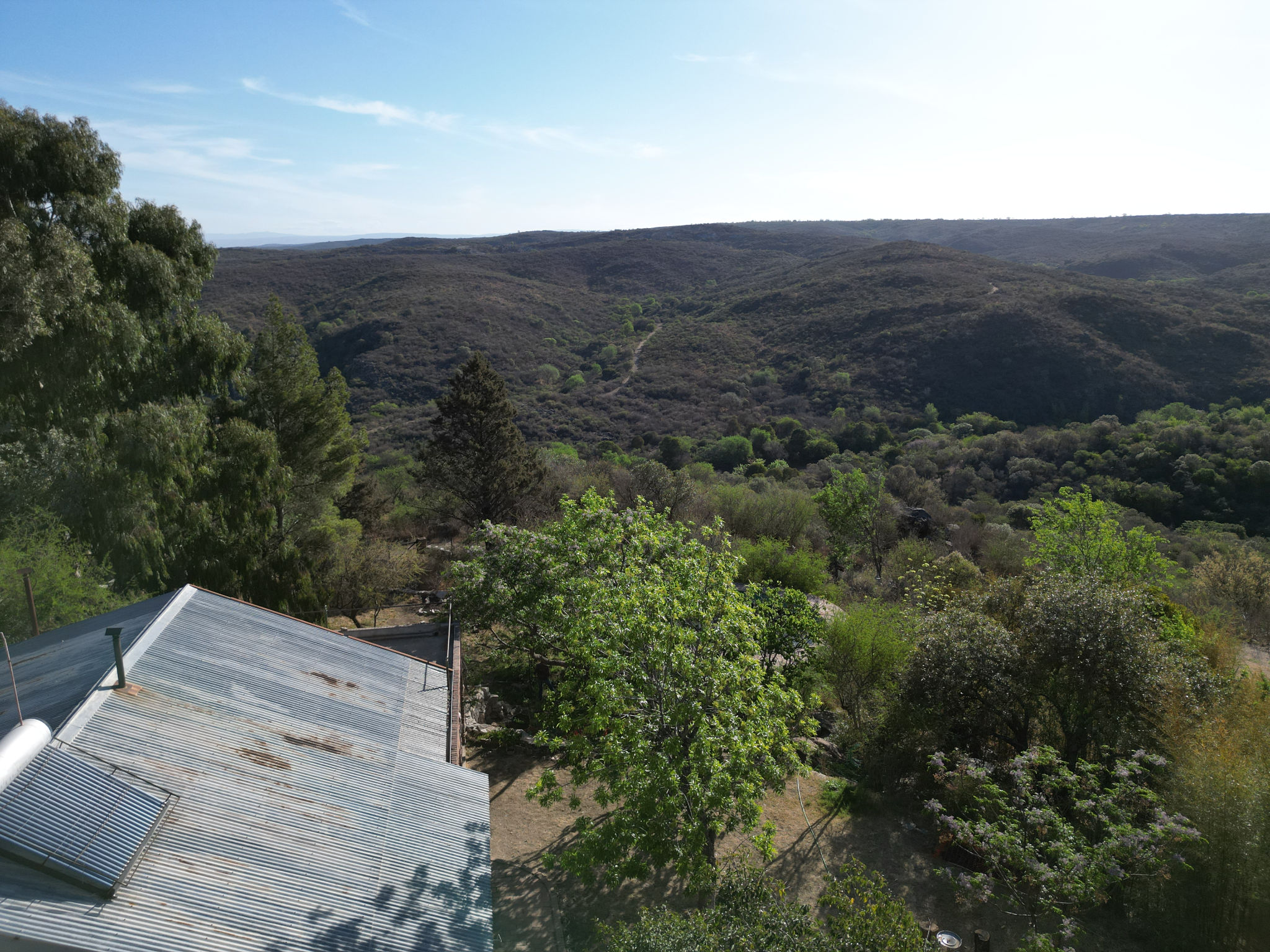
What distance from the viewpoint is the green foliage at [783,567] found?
24.5 m

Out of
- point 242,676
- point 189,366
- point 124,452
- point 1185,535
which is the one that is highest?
point 189,366

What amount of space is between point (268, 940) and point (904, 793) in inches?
482

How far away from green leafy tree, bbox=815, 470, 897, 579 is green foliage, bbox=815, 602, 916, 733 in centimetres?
1417

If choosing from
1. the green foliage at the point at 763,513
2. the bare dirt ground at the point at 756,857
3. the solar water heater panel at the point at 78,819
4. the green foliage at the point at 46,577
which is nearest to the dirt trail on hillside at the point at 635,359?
the green foliage at the point at 763,513

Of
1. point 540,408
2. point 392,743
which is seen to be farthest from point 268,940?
point 540,408

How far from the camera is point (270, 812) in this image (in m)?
7.26

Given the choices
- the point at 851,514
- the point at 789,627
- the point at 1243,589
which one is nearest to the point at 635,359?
the point at 851,514

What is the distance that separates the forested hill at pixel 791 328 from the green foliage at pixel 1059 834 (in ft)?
144

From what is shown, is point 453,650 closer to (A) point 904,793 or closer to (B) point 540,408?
(A) point 904,793

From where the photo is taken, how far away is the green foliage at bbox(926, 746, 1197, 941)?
8.74m

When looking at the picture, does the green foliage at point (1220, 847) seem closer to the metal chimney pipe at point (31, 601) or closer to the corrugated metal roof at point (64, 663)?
the corrugated metal roof at point (64, 663)

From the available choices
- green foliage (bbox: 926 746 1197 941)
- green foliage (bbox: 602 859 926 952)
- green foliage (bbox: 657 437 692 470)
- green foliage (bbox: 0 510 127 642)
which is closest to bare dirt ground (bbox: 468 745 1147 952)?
green foliage (bbox: 926 746 1197 941)

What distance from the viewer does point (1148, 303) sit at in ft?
205

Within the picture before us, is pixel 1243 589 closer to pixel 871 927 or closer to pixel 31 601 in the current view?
pixel 871 927
